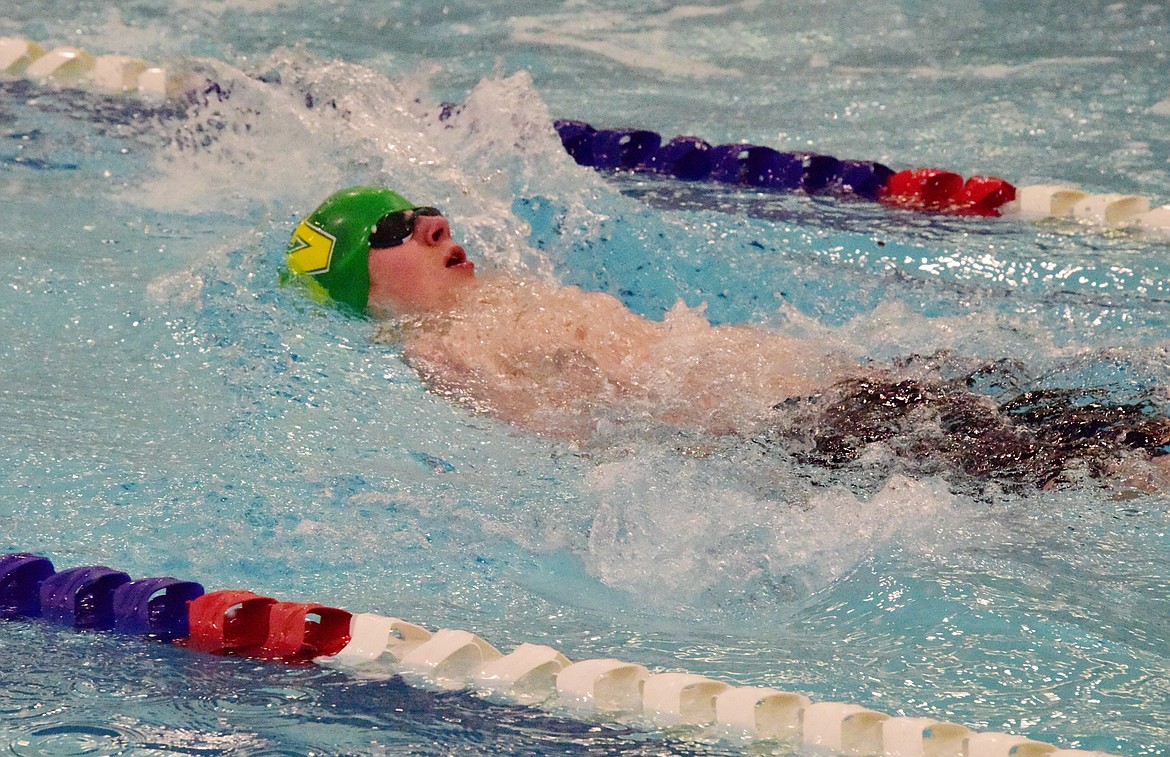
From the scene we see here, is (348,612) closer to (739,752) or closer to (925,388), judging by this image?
(739,752)

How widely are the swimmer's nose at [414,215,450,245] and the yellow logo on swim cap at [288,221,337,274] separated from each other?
225 mm

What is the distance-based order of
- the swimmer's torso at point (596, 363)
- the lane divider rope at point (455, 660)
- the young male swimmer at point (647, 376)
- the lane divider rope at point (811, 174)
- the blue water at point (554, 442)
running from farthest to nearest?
1. the lane divider rope at point (811, 174)
2. the swimmer's torso at point (596, 363)
3. the young male swimmer at point (647, 376)
4. the blue water at point (554, 442)
5. the lane divider rope at point (455, 660)

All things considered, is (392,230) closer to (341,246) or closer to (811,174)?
(341,246)

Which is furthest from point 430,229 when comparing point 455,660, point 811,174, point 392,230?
point 811,174

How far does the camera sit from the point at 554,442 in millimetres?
3178

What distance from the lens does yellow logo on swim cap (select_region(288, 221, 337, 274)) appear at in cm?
362

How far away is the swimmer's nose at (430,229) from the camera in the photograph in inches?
141

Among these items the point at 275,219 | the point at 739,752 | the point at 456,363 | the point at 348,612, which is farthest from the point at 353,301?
the point at 739,752

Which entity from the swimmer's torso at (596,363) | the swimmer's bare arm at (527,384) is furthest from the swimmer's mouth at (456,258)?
the swimmer's bare arm at (527,384)

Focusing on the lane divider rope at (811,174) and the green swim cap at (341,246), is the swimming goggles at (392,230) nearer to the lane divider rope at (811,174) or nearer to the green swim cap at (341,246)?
the green swim cap at (341,246)

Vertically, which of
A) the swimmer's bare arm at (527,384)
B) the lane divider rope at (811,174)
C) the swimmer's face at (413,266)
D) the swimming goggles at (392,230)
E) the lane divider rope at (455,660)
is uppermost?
the lane divider rope at (811,174)

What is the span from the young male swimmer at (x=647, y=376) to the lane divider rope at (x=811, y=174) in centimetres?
162

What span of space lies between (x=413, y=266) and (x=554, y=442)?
0.71 m

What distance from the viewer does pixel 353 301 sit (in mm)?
3633
